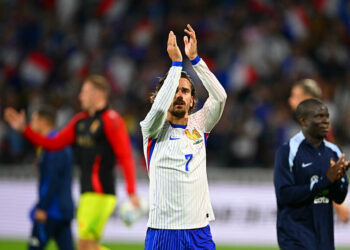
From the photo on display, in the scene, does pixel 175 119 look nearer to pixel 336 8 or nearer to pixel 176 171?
pixel 176 171

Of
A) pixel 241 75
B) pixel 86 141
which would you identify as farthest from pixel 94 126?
pixel 241 75

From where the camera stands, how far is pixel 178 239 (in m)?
5.31

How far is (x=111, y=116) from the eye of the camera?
8.66m

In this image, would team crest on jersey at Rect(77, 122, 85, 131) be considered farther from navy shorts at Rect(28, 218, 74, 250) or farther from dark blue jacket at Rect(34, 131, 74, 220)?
navy shorts at Rect(28, 218, 74, 250)

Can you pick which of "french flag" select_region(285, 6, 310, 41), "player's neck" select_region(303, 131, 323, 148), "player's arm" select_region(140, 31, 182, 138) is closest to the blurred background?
"french flag" select_region(285, 6, 310, 41)

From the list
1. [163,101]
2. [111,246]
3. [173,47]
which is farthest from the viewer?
[111,246]

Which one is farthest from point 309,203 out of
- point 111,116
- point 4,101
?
point 4,101

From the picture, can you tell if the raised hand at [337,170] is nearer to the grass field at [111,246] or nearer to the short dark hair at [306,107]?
the short dark hair at [306,107]

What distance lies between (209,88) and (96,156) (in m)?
3.29

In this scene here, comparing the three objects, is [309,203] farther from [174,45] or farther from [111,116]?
[111,116]

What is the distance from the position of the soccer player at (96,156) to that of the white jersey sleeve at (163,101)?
3251 mm

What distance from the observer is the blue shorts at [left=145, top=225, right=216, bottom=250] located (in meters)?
5.31

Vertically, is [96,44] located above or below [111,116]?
above

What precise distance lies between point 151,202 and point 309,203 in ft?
4.77
